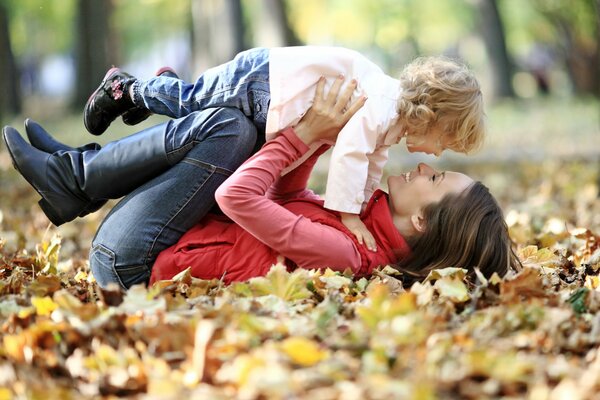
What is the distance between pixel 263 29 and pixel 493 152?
5.34 metres

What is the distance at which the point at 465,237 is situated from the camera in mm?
3533

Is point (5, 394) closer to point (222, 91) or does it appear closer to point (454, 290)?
point (454, 290)

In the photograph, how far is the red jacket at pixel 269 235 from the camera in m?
3.37

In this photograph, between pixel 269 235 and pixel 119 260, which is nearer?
pixel 269 235

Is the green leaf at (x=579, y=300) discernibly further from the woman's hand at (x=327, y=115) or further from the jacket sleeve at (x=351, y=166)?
the woman's hand at (x=327, y=115)

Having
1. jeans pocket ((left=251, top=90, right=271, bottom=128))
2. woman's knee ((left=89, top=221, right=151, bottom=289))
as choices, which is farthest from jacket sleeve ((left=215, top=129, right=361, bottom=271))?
woman's knee ((left=89, top=221, right=151, bottom=289))

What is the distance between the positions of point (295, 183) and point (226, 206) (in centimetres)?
76

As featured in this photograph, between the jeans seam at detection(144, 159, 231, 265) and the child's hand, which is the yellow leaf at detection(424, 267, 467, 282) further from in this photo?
the jeans seam at detection(144, 159, 231, 265)

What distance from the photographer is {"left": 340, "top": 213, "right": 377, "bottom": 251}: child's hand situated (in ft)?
11.8

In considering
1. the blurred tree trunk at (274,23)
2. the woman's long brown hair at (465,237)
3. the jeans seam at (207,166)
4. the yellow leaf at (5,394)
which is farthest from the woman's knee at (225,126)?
the blurred tree trunk at (274,23)

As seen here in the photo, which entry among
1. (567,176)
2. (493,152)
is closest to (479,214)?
(567,176)

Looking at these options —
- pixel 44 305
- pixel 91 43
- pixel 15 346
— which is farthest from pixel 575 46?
pixel 15 346

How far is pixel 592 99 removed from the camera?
22.2 metres

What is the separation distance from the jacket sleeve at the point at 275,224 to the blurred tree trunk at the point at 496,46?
722 inches
